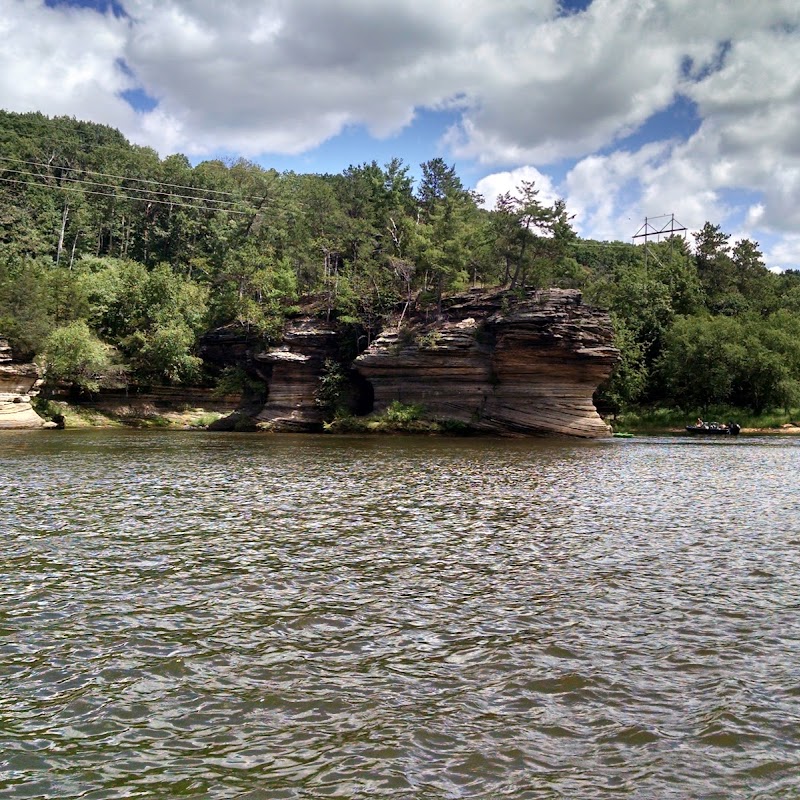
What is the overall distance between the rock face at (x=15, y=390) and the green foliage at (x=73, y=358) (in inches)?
111

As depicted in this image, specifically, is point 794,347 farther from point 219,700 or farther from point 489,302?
point 219,700

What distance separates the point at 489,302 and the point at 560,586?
45701 mm

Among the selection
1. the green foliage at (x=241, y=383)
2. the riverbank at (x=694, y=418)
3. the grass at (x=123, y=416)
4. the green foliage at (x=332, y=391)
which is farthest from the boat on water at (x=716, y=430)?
the grass at (x=123, y=416)

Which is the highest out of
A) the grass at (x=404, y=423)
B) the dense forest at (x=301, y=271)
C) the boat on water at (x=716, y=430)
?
the dense forest at (x=301, y=271)

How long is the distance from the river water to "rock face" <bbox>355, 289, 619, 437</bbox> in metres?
31.3

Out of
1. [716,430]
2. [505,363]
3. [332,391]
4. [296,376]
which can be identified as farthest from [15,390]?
[716,430]

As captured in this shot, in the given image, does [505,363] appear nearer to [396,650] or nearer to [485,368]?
[485,368]

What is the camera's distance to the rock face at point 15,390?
52.4 meters

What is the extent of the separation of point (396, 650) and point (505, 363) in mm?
43994

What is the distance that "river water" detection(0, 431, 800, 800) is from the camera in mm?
5793

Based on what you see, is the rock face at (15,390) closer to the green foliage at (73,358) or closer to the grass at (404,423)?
the green foliage at (73,358)

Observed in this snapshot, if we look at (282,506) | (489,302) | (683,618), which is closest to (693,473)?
(282,506)

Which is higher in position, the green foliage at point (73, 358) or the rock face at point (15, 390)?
the green foliage at point (73, 358)

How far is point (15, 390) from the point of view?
176 feet
